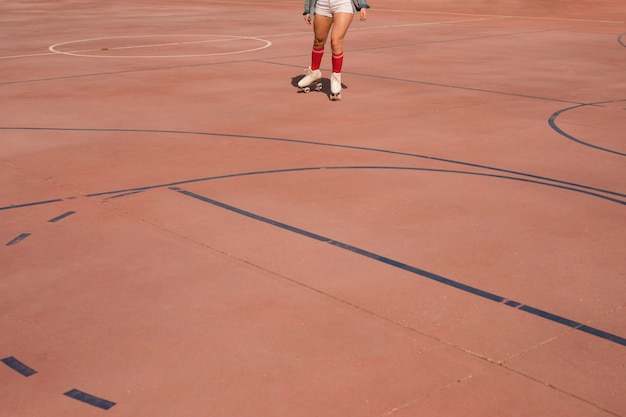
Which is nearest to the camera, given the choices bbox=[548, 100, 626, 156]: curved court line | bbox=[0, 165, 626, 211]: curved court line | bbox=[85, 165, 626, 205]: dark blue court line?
bbox=[0, 165, 626, 211]: curved court line

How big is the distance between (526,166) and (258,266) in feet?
11.3

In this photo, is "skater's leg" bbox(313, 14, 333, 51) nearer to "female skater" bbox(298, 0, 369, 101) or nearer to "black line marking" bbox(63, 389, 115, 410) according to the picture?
"female skater" bbox(298, 0, 369, 101)

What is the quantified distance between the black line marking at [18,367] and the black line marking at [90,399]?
31 centimetres

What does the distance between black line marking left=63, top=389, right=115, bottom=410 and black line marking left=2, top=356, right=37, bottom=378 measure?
1.03 feet

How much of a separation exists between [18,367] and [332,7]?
310 inches

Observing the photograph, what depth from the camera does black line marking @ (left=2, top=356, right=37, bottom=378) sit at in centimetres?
429

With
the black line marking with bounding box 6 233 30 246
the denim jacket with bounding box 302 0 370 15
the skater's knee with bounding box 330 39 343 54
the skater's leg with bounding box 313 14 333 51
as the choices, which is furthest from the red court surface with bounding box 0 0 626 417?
the denim jacket with bounding box 302 0 370 15

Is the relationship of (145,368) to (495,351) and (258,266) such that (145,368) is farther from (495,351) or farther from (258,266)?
(495,351)

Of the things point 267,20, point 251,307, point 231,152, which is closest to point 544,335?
point 251,307

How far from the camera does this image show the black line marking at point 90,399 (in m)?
3.98

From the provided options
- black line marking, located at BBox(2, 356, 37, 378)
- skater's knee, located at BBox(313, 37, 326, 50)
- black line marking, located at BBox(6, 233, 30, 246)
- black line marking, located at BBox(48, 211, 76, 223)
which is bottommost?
black line marking, located at BBox(48, 211, 76, 223)

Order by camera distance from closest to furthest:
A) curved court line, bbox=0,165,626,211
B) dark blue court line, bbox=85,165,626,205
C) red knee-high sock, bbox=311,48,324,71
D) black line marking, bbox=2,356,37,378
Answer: black line marking, bbox=2,356,37,378 < curved court line, bbox=0,165,626,211 < dark blue court line, bbox=85,165,626,205 < red knee-high sock, bbox=311,48,324,71

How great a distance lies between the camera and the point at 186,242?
19.9 ft

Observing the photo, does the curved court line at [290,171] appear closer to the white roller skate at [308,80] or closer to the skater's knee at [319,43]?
the skater's knee at [319,43]
